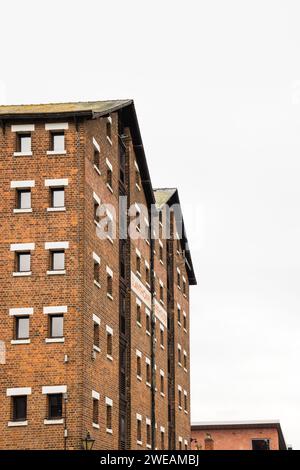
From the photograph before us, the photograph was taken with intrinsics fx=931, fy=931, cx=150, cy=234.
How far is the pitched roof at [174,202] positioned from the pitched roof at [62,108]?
17650 millimetres

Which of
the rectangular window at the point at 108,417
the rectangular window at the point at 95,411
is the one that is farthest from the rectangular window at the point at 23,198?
the rectangular window at the point at 108,417

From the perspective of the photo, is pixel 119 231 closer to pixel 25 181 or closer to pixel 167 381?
pixel 25 181

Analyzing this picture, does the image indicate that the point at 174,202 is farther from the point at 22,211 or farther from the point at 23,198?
the point at 22,211

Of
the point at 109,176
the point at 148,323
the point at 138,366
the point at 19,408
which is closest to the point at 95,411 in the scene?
the point at 19,408

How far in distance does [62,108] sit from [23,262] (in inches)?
303

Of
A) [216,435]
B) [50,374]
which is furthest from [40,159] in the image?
[216,435]

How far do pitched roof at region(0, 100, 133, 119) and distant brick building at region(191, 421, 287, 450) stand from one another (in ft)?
183

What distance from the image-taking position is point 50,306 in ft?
135

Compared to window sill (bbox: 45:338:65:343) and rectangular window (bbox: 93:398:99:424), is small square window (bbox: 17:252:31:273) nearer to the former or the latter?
window sill (bbox: 45:338:65:343)

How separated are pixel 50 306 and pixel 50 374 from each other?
2979mm

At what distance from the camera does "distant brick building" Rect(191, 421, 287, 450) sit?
316ft

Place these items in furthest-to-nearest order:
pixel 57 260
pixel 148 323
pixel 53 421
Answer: pixel 148 323 < pixel 57 260 < pixel 53 421

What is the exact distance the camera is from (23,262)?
41906mm
